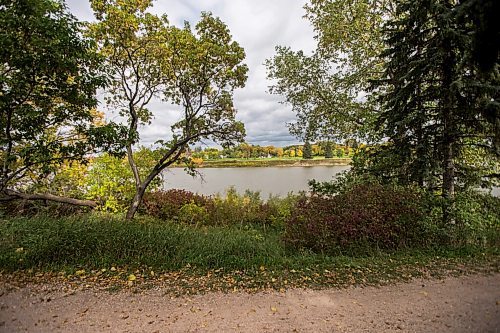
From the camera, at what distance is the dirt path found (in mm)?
3338

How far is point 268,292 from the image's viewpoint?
4188 millimetres

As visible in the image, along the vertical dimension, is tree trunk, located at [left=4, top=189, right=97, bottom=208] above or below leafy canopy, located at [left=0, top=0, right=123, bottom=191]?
below

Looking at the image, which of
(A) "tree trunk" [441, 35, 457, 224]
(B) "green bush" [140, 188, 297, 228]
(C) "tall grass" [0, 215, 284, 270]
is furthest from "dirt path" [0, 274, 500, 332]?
(B) "green bush" [140, 188, 297, 228]

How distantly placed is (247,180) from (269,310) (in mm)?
12977

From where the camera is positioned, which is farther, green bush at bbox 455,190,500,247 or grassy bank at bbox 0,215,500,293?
green bush at bbox 455,190,500,247

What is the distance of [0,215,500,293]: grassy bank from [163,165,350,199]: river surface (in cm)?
556

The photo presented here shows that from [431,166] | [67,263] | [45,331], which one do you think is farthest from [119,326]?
[431,166]

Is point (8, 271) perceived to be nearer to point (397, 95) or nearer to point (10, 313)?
point (10, 313)

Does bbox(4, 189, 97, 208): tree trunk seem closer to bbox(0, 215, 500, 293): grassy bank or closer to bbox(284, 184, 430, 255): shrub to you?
bbox(0, 215, 500, 293): grassy bank

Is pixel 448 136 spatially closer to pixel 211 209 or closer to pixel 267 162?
pixel 211 209

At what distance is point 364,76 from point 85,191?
11.6m

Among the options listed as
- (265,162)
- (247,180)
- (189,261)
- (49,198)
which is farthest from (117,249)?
(265,162)

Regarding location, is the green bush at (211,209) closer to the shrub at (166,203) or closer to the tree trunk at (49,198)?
the shrub at (166,203)

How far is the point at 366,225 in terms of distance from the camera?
6.14 meters
